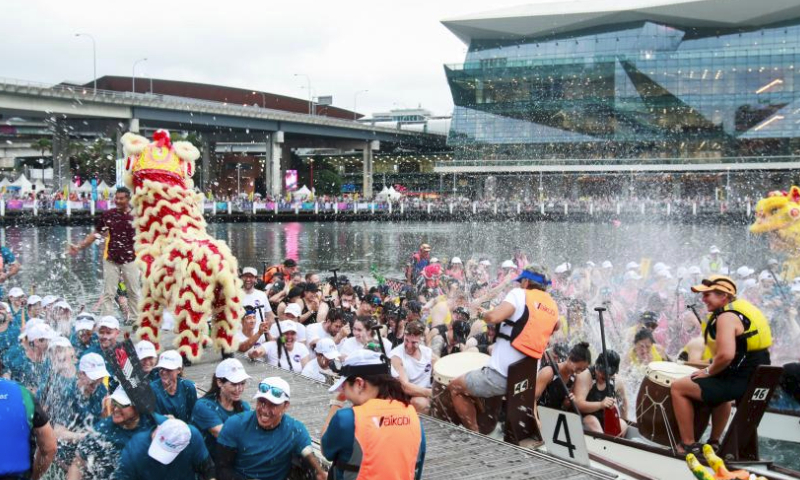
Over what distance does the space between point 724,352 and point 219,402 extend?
12.0 ft

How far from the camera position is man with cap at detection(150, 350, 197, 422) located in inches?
213

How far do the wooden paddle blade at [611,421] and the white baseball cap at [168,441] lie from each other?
3.77m

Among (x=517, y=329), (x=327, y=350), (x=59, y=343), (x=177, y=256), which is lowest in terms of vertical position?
(x=327, y=350)

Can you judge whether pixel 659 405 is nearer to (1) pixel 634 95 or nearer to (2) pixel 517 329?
(2) pixel 517 329

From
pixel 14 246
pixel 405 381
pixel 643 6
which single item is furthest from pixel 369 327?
pixel 643 6

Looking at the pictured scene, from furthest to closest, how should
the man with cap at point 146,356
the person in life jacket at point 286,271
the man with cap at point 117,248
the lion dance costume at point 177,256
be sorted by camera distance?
1. the person in life jacket at point 286,271
2. the man with cap at point 117,248
3. the lion dance costume at point 177,256
4. the man with cap at point 146,356

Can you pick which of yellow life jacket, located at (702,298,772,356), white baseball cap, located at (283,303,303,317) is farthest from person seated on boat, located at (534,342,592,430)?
white baseball cap, located at (283,303,303,317)

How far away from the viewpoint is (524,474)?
525 centimetres

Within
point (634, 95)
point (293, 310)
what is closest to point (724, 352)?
point (293, 310)

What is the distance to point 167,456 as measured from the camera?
13.9ft

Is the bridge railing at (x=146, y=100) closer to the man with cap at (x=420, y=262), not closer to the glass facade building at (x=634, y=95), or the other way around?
the glass facade building at (x=634, y=95)

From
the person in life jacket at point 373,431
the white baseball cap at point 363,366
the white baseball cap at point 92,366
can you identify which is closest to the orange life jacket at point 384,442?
the person in life jacket at point 373,431

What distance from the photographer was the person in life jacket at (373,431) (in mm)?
3865

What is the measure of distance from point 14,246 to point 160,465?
31.6m
